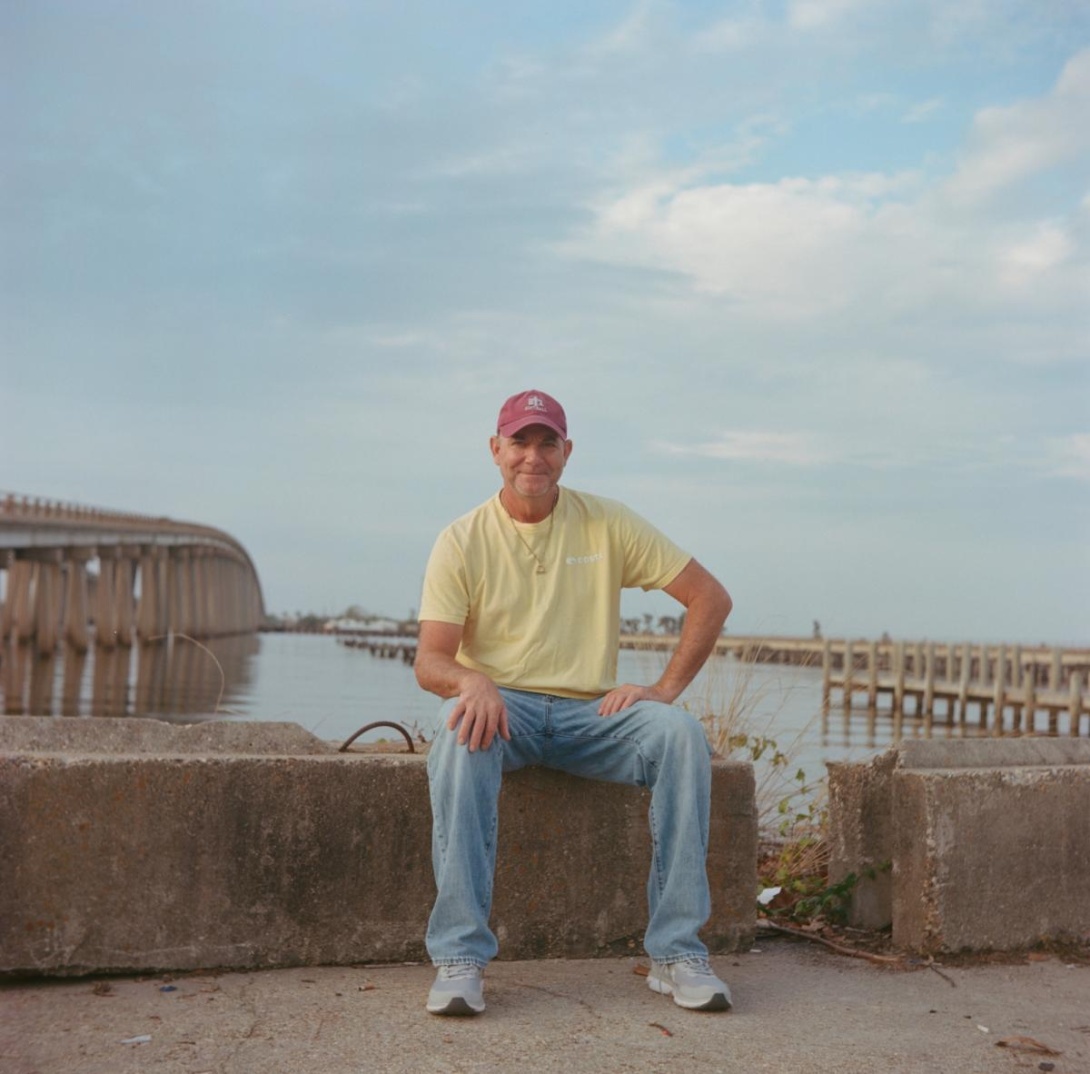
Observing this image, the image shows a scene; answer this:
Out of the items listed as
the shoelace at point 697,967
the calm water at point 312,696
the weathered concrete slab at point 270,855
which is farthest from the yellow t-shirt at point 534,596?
the calm water at point 312,696

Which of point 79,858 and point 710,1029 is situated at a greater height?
point 79,858

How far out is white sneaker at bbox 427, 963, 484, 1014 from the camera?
324 cm

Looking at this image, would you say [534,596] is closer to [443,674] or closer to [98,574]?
[443,674]

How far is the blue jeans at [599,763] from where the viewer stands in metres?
3.42

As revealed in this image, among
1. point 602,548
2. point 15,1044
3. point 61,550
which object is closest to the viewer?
point 15,1044

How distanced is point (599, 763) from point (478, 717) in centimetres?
50

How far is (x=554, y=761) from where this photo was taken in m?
3.84

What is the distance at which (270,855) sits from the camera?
377 cm

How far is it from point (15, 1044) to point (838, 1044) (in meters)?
1.99

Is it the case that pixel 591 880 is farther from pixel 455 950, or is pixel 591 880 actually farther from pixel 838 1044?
pixel 838 1044

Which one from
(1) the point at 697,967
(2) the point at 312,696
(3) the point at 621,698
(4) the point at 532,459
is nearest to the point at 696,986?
(1) the point at 697,967

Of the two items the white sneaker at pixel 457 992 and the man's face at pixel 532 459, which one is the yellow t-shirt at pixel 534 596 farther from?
the white sneaker at pixel 457 992

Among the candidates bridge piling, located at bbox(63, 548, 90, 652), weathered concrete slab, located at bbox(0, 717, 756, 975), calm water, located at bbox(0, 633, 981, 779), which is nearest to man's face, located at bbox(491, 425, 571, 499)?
weathered concrete slab, located at bbox(0, 717, 756, 975)

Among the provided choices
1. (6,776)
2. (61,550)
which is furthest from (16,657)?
(6,776)
